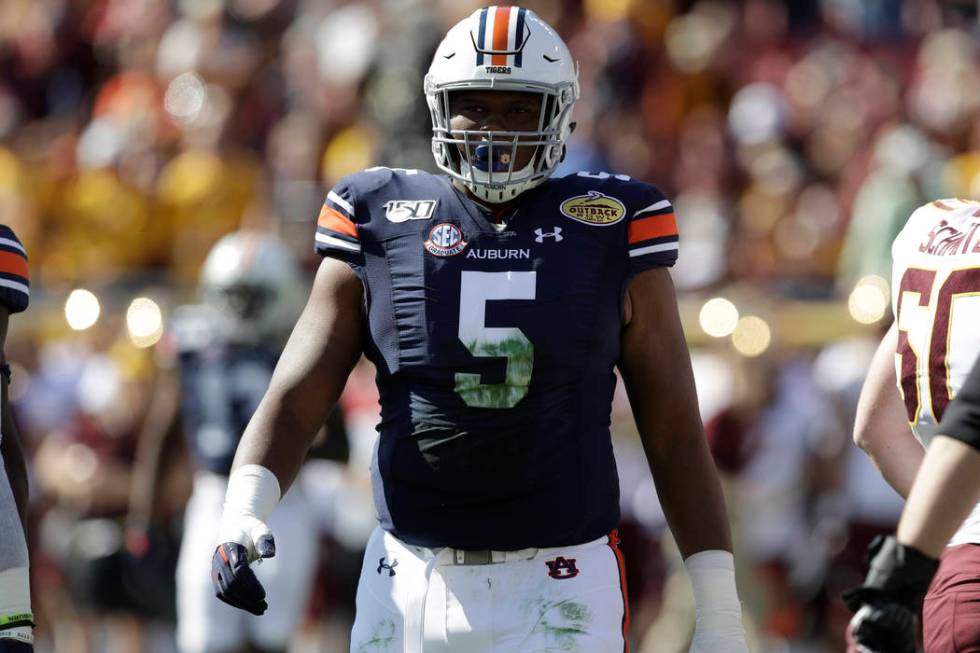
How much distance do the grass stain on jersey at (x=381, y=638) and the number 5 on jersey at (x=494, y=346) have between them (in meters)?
0.49

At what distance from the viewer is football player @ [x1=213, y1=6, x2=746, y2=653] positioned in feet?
11.8

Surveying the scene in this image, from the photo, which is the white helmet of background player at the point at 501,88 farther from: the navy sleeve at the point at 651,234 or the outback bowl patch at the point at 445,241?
the navy sleeve at the point at 651,234

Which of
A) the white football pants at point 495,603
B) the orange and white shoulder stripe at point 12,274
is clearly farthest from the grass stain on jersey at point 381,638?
the orange and white shoulder stripe at point 12,274

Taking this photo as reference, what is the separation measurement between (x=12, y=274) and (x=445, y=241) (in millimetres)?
945

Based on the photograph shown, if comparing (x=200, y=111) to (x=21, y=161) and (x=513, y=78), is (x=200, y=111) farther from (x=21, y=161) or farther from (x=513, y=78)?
(x=513, y=78)

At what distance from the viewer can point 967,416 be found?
278 centimetres

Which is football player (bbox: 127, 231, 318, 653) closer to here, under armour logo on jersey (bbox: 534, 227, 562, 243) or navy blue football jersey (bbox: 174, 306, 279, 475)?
navy blue football jersey (bbox: 174, 306, 279, 475)

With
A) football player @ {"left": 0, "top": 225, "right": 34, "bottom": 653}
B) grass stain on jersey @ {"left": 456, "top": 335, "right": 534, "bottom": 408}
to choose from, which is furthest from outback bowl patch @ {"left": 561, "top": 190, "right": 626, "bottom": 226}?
football player @ {"left": 0, "top": 225, "right": 34, "bottom": 653}

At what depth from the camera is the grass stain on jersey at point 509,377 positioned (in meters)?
3.61

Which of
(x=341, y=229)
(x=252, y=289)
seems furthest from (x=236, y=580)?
(x=252, y=289)

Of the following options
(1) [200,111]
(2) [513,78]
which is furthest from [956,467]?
(1) [200,111]

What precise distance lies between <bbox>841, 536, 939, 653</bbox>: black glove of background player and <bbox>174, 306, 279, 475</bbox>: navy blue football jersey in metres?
4.39

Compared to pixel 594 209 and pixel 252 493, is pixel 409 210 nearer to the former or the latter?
pixel 594 209

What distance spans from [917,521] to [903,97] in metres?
7.15
